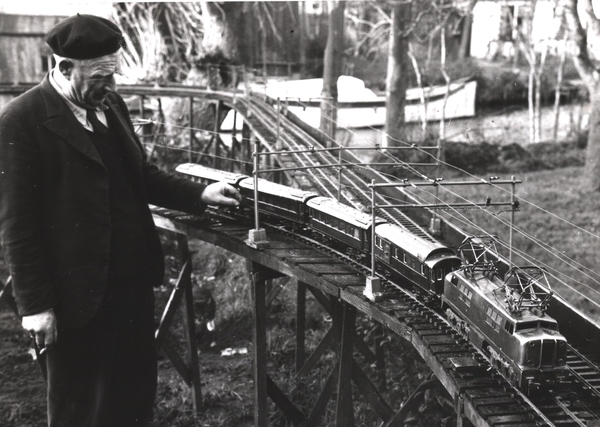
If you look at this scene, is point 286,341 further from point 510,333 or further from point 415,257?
point 510,333

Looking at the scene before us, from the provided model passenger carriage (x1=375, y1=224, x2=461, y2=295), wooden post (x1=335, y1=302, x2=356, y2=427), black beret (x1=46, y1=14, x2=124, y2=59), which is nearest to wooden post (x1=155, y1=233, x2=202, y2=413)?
wooden post (x1=335, y1=302, x2=356, y2=427)

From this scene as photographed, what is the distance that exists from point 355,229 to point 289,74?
17195mm

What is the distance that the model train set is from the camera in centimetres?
437

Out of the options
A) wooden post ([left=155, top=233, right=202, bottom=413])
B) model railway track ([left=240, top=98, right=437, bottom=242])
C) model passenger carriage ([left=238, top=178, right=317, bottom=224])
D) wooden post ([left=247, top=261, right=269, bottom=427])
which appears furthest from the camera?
wooden post ([left=155, top=233, right=202, bottom=413])

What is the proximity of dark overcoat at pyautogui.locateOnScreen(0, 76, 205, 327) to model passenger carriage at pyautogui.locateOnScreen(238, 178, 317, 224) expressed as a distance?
4458mm

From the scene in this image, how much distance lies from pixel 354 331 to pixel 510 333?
2.54 metres

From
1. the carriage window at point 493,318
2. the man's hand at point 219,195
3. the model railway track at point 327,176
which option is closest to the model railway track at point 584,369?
the carriage window at point 493,318

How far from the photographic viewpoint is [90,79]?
370 centimetres

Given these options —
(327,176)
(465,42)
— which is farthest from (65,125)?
(465,42)

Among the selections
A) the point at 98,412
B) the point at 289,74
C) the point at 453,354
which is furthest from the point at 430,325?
the point at 289,74

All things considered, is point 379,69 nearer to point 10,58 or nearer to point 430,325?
point 10,58

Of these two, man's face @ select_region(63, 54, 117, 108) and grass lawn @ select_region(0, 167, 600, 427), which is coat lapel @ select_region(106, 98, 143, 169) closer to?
man's face @ select_region(63, 54, 117, 108)

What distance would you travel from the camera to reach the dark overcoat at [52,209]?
350cm

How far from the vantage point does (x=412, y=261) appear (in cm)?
606
